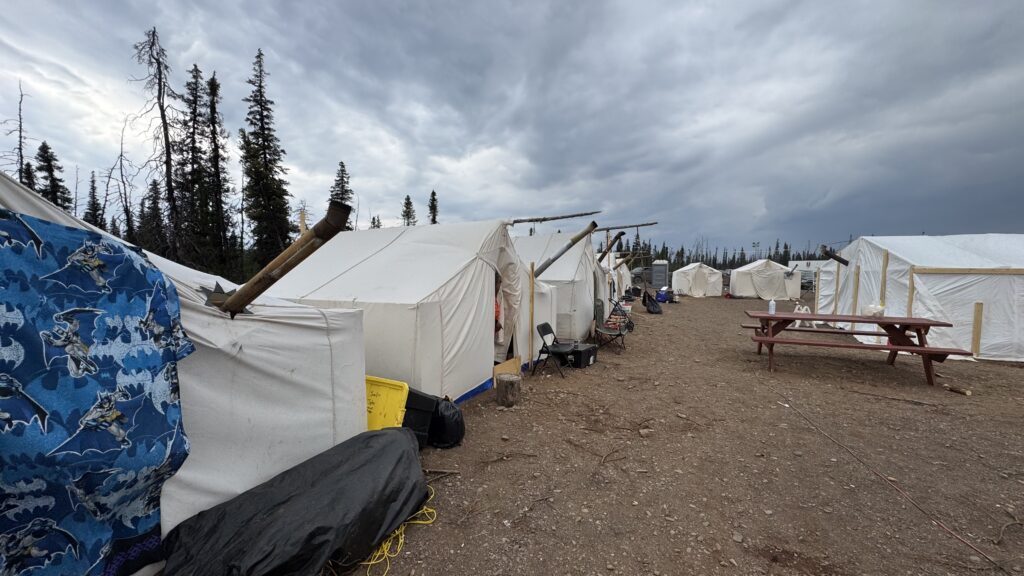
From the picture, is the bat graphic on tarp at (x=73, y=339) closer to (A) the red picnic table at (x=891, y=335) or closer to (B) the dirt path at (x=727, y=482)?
(B) the dirt path at (x=727, y=482)

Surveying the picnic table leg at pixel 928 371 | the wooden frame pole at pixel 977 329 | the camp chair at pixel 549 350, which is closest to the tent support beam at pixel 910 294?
the wooden frame pole at pixel 977 329

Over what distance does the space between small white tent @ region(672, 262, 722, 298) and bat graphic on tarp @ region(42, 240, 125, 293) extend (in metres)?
29.9

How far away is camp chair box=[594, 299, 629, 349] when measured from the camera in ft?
30.8

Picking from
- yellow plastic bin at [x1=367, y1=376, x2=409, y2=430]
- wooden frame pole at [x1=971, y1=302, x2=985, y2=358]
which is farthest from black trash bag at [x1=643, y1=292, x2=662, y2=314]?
yellow plastic bin at [x1=367, y1=376, x2=409, y2=430]

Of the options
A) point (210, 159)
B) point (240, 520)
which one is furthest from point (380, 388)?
point (210, 159)

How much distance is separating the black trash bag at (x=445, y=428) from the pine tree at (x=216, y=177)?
57.2 ft

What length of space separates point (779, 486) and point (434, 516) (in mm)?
2933

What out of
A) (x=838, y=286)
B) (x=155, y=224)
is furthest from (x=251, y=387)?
(x=838, y=286)

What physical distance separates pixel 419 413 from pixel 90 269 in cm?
268

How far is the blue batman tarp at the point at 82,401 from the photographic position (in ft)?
4.92

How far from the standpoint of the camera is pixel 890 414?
4.82 metres

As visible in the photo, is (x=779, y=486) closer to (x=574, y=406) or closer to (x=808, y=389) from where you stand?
(x=574, y=406)

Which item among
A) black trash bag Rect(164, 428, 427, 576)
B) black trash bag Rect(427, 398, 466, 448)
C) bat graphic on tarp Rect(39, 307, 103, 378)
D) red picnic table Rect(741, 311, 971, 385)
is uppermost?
bat graphic on tarp Rect(39, 307, 103, 378)

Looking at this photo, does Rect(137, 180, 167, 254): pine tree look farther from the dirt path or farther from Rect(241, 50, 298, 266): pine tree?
the dirt path
